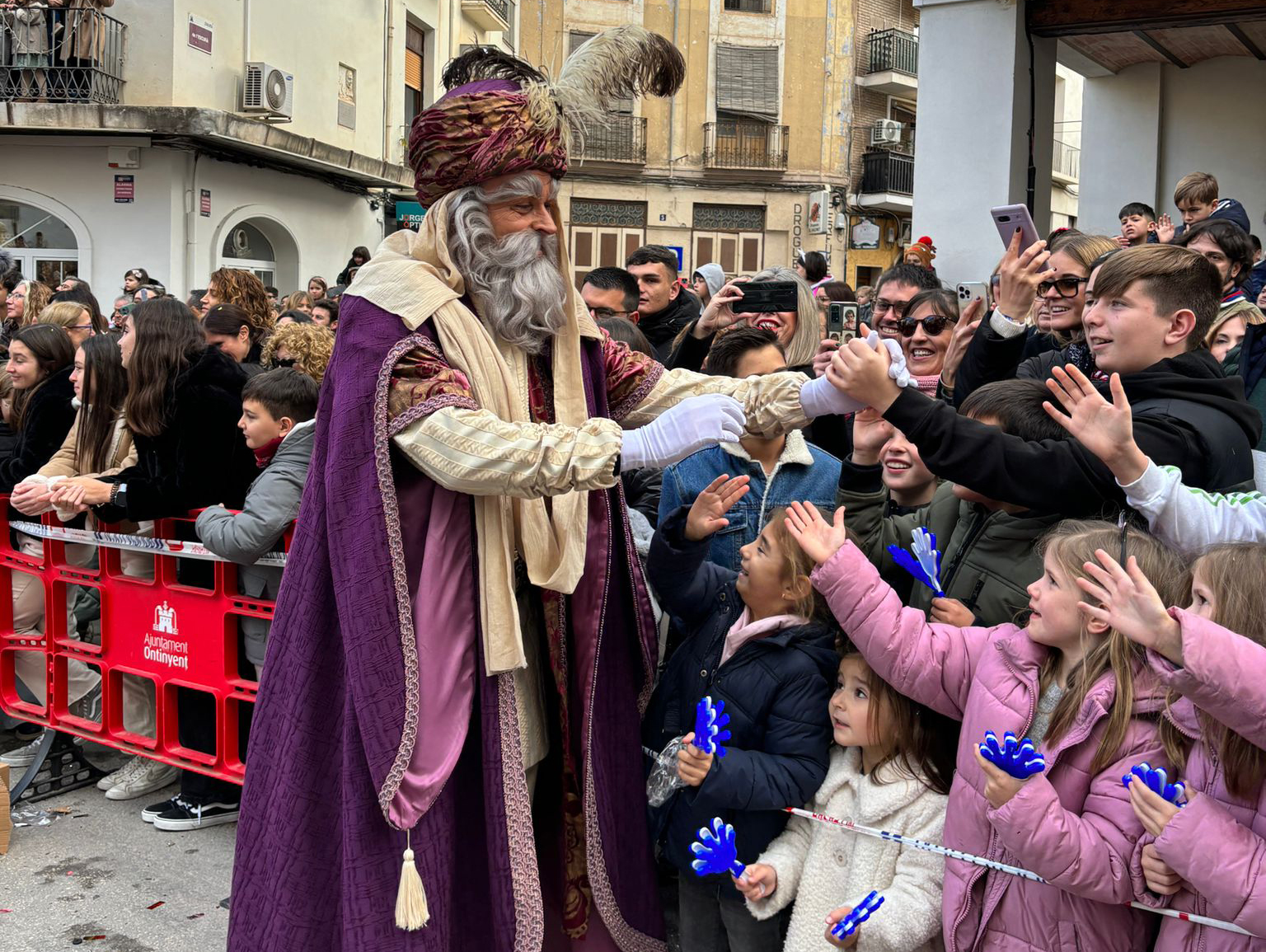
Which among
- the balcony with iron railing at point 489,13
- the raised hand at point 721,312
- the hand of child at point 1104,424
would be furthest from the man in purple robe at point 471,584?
the balcony with iron railing at point 489,13

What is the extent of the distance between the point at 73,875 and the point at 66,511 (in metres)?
1.20

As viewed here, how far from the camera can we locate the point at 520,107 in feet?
8.83

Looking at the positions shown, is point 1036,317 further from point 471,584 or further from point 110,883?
point 110,883

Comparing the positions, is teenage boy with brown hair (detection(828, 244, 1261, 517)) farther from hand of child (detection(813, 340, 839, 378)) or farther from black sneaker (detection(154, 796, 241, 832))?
black sneaker (detection(154, 796, 241, 832))

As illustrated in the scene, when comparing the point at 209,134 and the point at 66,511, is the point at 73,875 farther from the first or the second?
the point at 209,134

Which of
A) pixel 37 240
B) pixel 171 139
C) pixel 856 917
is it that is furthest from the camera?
pixel 37 240

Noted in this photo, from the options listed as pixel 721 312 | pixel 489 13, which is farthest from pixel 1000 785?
pixel 489 13

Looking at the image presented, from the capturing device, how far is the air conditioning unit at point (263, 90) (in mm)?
15219

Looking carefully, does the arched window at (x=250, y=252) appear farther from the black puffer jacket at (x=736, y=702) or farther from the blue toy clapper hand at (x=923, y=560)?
the blue toy clapper hand at (x=923, y=560)

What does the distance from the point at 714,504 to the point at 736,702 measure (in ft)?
1.52

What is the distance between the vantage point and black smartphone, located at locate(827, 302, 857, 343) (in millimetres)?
5461

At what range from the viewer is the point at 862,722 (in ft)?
8.77

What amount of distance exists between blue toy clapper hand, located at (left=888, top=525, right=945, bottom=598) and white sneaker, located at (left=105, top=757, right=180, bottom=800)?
2937 millimetres

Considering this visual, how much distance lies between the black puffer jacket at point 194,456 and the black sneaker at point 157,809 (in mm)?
995
